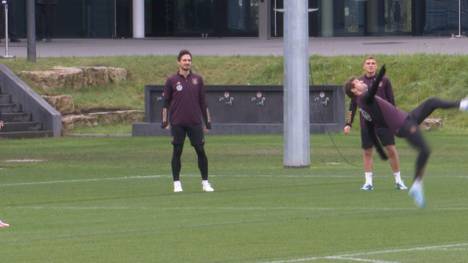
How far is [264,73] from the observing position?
40094mm

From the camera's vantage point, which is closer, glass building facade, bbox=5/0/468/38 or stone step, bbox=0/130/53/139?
stone step, bbox=0/130/53/139

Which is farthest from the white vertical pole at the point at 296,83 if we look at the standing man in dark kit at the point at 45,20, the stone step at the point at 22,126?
the standing man in dark kit at the point at 45,20

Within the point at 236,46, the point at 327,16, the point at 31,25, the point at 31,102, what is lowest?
the point at 31,102

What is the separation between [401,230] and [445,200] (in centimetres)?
335

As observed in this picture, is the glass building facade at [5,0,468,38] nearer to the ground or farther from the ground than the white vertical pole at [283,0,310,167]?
farther from the ground

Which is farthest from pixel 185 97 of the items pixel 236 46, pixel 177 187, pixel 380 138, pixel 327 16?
pixel 327 16

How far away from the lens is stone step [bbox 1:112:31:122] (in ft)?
118

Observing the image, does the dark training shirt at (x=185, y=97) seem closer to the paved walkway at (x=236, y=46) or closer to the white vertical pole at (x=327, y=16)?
the paved walkway at (x=236, y=46)

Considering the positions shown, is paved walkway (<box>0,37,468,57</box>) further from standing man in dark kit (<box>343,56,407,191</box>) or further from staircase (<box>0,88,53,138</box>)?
standing man in dark kit (<box>343,56,407,191</box>)

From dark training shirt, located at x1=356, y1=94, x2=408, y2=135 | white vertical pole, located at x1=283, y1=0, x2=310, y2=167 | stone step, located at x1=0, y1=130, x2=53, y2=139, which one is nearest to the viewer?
dark training shirt, located at x1=356, y1=94, x2=408, y2=135

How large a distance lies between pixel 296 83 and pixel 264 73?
524 inches

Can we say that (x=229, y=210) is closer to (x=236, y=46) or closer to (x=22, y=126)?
(x=22, y=126)

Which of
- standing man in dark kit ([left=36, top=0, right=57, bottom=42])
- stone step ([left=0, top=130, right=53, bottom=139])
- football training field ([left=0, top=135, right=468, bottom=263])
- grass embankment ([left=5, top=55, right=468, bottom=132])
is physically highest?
standing man in dark kit ([left=36, top=0, right=57, bottom=42])

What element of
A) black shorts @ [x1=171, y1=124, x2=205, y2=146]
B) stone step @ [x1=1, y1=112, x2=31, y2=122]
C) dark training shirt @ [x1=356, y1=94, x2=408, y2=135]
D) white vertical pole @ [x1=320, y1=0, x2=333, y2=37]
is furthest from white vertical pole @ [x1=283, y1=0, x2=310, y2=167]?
white vertical pole @ [x1=320, y1=0, x2=333, y2=37]
